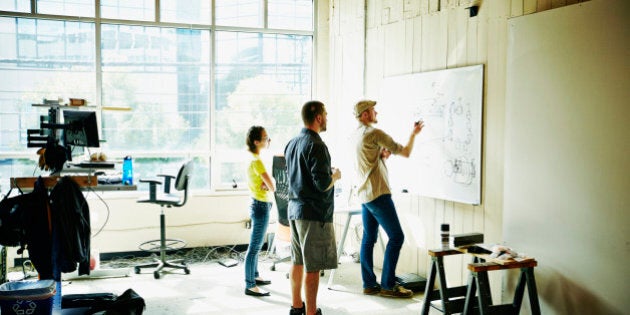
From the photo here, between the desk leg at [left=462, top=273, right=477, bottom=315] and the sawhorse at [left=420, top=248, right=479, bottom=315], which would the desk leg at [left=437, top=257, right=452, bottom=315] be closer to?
the sawhorse at [left=420, top=248, right=479, bottom=315]

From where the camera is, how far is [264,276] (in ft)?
16.5

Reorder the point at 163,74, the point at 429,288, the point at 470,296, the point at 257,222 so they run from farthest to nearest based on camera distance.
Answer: the point at 163,74 → the point at 257,222 → the point at 429,288 → the point at 470,296

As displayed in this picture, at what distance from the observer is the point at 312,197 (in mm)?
3377

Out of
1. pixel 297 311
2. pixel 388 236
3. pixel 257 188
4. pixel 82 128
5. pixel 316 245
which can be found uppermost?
pixel 82 128

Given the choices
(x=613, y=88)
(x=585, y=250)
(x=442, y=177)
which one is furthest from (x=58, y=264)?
(x=613, y=88)

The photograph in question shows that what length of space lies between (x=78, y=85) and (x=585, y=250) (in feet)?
16.0

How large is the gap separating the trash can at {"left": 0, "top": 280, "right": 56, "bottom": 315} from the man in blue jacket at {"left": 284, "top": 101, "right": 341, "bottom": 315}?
150 centimetres

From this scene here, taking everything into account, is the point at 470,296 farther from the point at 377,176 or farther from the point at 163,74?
the point at 163,74

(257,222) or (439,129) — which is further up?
(439,129)

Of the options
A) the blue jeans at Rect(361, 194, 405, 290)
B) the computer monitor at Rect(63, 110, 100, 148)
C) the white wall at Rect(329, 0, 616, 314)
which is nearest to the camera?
the white wall at Rect(329, 0, 616, 314)

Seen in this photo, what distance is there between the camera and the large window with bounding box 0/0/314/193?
5555 millimetres

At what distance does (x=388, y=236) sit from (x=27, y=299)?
2.46 meters

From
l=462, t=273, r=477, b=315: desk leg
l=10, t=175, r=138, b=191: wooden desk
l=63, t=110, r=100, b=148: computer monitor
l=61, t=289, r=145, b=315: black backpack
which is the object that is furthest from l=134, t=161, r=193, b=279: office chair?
l=462, t=273, r=477, b=315: desk leg

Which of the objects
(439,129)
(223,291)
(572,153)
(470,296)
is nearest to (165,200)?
(223,291)
